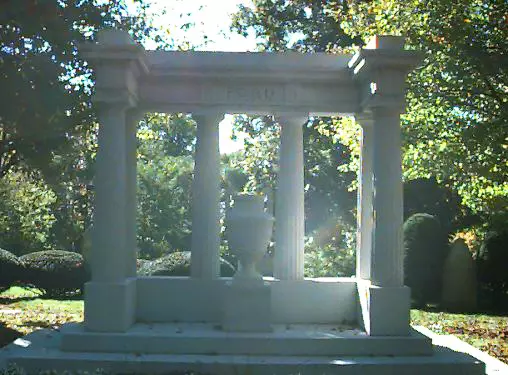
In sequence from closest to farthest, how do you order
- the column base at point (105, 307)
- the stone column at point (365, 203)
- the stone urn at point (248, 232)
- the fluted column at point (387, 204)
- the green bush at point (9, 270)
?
the column base at point (105, 307), the fluted column at point (387, 204), the stone urn at point (248, 232), the stone column at point (365, 203), the green bush at point (9, 270)

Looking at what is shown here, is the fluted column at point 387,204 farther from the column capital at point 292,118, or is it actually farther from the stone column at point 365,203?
the column capital at point 292,118

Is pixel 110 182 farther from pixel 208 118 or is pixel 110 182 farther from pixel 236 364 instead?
pixel 236 364

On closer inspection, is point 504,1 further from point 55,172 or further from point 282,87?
point 55,172

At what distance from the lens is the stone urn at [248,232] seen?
11281 mm

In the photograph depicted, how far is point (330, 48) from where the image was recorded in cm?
2630

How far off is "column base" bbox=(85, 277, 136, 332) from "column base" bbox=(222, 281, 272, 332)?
1.69 m

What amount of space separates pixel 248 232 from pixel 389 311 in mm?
2646

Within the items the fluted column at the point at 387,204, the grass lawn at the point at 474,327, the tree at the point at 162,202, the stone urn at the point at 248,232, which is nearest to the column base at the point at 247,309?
the stone urn at the point at 248,232

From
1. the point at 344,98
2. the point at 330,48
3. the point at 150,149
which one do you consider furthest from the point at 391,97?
the point at 150,149

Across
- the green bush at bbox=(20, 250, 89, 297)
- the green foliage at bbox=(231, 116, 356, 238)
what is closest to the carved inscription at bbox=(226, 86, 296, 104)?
the green bush at bbox=(20, 250, 89, 297)

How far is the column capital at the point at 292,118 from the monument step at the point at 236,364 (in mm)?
4305

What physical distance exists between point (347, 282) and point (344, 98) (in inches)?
132

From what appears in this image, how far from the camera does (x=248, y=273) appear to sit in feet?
37.3

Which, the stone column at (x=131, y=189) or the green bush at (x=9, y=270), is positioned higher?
the stone column at (x=131, y=189)
